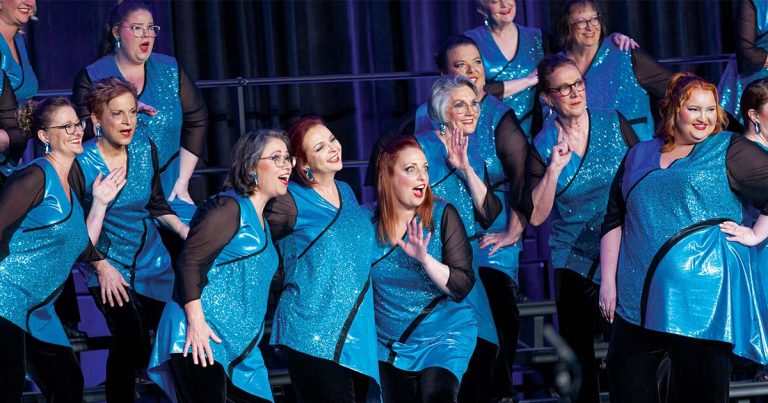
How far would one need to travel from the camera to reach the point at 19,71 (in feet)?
13.8

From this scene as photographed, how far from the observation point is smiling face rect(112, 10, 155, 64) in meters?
4.10

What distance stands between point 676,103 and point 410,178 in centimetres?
77

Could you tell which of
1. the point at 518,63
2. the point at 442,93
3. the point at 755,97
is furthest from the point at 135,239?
the point at 755,97

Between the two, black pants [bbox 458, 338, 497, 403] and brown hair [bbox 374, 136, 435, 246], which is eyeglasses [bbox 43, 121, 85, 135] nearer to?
brown hair [bbox 374, 136, 435, 246]

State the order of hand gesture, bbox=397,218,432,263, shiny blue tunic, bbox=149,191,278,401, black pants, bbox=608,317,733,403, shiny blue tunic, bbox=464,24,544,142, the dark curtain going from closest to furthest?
black pants, bbox=608,317,733,403, shiny blue tunic, bbox=149,191,278,401, hand gesture, bbox=397,218,432,263, shiny blue tunic, bbox=464,24,544,142, the dark curtain

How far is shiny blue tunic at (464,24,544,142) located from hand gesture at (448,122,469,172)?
64 centimetres

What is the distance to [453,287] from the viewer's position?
11.7 ft

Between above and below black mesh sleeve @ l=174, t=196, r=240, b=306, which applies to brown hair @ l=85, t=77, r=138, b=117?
above

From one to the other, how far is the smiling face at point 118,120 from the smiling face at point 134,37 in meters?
0.34

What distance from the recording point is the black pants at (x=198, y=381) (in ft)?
10.8

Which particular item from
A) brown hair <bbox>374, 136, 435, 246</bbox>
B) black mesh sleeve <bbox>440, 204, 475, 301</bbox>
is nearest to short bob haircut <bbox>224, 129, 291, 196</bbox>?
brown hair <bbox>374, 136, 435, 246</bbox>

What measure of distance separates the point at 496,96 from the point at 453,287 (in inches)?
41.4

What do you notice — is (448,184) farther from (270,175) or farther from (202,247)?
(202,247)

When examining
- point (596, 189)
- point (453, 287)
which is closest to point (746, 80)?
point (596, 189)
